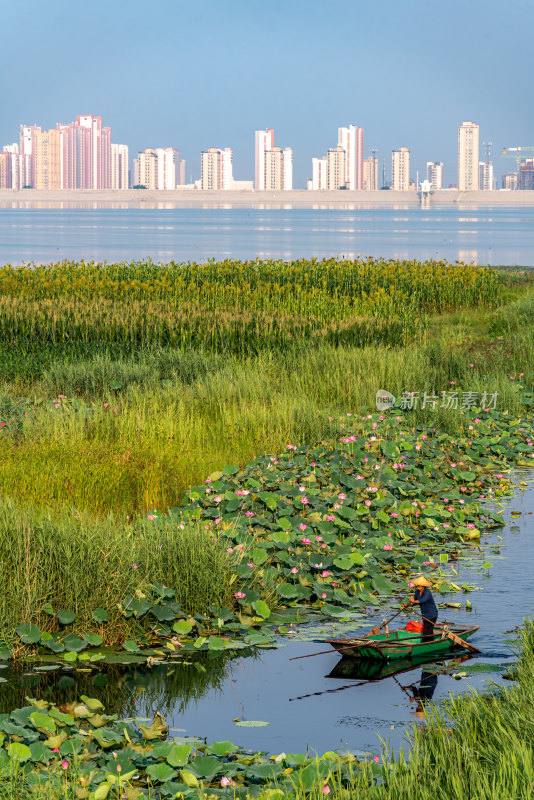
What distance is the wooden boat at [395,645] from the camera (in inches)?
329

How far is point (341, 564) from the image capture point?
10.5 metres

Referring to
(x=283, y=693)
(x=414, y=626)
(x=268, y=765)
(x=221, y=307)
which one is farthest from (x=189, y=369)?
(x=268, y=765)

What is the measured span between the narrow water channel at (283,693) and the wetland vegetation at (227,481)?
1.16 ft

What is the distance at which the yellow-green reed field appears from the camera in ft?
44.3

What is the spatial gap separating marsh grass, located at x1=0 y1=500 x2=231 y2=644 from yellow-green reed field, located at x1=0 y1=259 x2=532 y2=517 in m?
1.57

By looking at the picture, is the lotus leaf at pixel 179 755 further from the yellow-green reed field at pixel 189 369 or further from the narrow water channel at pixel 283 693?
the yellow-green reed field at pixel 189 369

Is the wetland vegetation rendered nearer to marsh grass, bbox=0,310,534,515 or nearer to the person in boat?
marsh grass, bbox=0,310,534,515

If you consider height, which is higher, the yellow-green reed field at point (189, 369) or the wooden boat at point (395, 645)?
the yellow-green reed field at point (189, 369)

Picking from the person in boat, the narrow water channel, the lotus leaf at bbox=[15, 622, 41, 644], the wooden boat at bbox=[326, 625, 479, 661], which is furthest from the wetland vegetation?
the person in boat

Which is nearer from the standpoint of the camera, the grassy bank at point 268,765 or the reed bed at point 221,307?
the grassy bank at point 268,765

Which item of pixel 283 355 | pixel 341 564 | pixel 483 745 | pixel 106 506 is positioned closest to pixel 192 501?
pixel 106 506

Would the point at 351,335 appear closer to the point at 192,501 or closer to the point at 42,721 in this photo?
the point at 192,501

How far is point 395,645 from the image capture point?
843cm

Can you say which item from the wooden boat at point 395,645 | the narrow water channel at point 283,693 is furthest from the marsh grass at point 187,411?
the wooden boat at point 395,645
